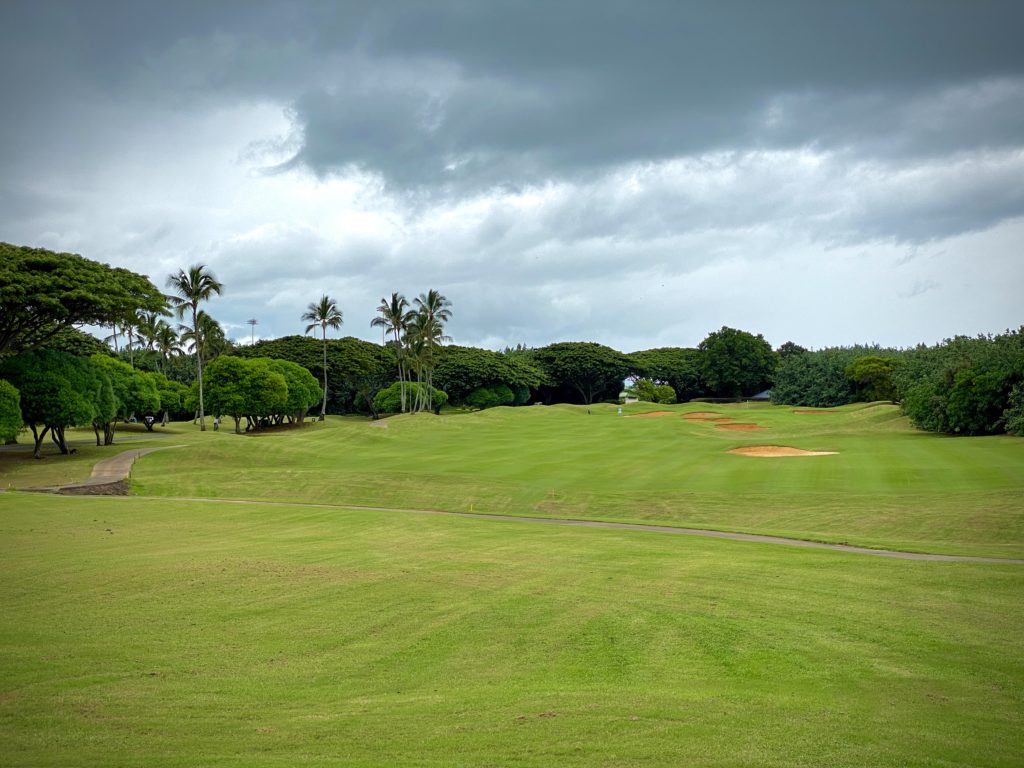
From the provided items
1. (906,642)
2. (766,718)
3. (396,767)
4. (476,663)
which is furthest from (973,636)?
(396,767)

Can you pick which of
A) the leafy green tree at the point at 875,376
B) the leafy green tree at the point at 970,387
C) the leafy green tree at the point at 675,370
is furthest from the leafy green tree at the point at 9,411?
the leafy green tree at the point at 675,370

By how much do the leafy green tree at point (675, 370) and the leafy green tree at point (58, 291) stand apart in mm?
92976

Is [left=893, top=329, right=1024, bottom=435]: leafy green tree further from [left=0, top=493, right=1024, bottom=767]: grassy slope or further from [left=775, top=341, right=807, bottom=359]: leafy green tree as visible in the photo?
[left=775, top=341, right=807, bottom=359]: leafy green tree

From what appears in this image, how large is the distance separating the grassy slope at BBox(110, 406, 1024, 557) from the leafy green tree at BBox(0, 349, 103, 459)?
22.5 feet

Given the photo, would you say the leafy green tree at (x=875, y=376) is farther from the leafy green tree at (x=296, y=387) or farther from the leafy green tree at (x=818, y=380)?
the leafy green tree at (x=296, y=387)

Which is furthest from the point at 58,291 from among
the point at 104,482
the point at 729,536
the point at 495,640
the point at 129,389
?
the point at 495,640

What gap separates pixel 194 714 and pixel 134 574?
7.65 meters

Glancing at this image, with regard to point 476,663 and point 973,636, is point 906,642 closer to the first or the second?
point 973,636

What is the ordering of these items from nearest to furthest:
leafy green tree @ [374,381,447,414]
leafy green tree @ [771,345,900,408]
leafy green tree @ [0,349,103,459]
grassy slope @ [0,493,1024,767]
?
grassy slope @ [0,493,1024,767] < leafy green tree @ [0,349,103,459] < leafy green tree @ [771,345,900,408] < leafy green tree @ [374,381,447,414]

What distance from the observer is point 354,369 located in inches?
4606

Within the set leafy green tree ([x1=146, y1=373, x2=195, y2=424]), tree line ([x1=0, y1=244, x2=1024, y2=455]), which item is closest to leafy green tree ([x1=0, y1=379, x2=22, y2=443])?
tree line ([x1=0, y1=244, x2=1024, y2=455])

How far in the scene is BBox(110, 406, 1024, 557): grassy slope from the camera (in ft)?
89.0

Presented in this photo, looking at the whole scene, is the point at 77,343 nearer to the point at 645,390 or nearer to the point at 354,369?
the point at 354,369

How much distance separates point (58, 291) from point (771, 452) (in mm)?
46043
